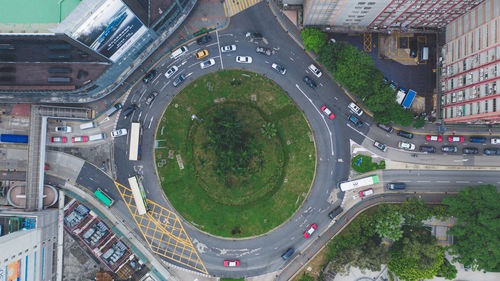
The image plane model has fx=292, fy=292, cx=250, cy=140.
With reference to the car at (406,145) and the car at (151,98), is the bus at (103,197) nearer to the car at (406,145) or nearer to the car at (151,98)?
the car at (151,98)

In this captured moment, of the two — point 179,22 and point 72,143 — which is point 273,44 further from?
point 72,143

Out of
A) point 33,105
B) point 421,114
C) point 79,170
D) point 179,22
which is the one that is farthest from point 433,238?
point 33,105

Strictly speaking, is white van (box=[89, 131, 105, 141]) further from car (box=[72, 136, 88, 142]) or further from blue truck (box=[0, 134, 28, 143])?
blue truck (box=[0, 134, 28, 143])

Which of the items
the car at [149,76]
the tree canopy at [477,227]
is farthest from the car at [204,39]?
the tree canopy at [477,227]

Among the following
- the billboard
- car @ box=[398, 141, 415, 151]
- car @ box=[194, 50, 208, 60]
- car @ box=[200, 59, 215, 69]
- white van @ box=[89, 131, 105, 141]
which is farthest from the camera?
white van @ box=[89, 131, 105, 141]

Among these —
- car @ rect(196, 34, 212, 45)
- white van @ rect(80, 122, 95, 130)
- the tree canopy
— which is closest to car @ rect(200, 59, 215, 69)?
car @ rect(196, 34, 212, 45)
